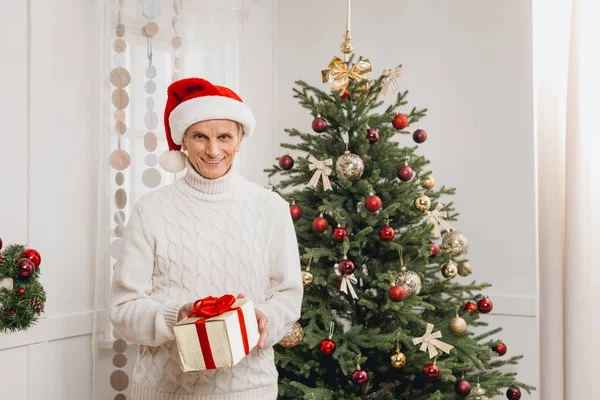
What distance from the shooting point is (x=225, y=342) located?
1431 mm

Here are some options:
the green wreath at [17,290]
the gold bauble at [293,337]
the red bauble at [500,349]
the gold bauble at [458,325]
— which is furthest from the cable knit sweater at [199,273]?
the red bauble at [500,349]

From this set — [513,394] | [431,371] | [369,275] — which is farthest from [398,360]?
[513,394]

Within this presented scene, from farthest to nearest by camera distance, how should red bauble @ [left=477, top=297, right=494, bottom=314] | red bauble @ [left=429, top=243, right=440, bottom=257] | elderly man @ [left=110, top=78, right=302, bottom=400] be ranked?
red bauble @ [left=477, top=297, right=494, bottom=314] < red bauble @ [left=429, top=243, right=440, bottom=257] < elderly man @ [left=110, top=78, right=302, bottom=400]

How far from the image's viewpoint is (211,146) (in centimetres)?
175

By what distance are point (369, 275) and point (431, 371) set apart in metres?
0.43

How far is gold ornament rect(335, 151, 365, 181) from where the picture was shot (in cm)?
241

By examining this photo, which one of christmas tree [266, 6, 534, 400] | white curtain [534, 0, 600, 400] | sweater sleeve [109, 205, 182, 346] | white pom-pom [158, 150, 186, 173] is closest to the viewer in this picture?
sweater sleeve [109, 205, 182, 346]

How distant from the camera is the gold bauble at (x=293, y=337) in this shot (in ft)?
7.57

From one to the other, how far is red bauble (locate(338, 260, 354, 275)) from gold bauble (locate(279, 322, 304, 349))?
25 centimetres

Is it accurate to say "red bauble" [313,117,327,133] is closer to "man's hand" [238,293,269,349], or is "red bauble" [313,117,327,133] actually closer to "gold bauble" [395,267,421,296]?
"gold bauble" [395,267,421,296]

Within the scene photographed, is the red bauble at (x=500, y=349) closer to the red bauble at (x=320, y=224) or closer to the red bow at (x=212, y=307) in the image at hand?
the red bauble at (x=320, y=224)

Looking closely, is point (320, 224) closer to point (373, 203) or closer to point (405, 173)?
point (373, 203)

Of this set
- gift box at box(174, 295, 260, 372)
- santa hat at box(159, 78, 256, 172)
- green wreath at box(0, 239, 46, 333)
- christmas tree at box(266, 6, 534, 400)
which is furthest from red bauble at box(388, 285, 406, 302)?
green wreath at box(0, 239, 46, 333)

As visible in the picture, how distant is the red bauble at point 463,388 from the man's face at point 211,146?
1.23 m
